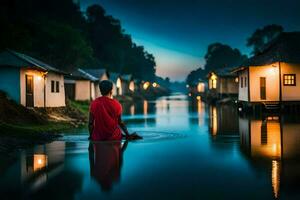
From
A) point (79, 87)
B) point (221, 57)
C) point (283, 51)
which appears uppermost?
point (221, 57)

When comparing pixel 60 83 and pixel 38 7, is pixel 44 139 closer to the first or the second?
pixel 60 83

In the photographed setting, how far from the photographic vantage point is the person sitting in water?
12505 mm

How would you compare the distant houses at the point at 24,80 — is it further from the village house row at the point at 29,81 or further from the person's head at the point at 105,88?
the person's head at the point at 105,88

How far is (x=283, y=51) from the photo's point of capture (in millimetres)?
Answer: 35500

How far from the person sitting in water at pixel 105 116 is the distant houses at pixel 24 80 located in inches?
688

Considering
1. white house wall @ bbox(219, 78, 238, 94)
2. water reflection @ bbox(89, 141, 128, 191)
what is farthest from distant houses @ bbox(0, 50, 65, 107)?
white house wall @ bbox(219, 78, 238, 94)

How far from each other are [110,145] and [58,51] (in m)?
52.5

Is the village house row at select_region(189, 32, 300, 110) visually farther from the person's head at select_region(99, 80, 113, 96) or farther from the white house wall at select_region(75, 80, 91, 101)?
the white house wall at select_region(75, 80, 91, 101)

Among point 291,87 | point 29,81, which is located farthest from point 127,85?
point 29,81

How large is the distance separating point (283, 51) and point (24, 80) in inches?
834

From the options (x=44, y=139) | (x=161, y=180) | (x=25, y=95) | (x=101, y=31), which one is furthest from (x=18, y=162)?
(x=101, y=31)

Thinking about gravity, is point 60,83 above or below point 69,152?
above

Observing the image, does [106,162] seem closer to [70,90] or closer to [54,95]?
[54,95]

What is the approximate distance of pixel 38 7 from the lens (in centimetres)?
8956
